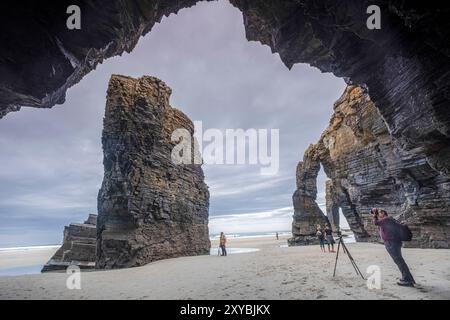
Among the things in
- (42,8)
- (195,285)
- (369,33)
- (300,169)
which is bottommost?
(195,285)

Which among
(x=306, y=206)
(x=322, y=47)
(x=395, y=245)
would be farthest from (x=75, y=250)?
(x=306, y=206)

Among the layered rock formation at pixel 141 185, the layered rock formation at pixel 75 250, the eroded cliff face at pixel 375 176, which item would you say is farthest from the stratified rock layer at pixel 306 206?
the layered rock formation at pixel 75 250

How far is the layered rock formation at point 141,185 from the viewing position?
599 inches

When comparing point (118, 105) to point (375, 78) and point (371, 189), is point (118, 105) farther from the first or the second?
point (371, 189)

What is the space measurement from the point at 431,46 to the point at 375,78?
2.13m

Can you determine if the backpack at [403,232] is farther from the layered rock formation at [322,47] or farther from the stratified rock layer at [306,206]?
the stratified rock layer at [306,206]

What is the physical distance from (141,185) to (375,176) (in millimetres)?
19580

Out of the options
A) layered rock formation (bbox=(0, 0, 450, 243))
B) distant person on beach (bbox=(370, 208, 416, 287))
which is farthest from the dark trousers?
layered rock formation (bbox=(0, 0, 450, 243))

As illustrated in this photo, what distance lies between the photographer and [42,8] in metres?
6.11

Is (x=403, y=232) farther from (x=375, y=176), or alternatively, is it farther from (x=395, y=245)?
(x=375, y=176)

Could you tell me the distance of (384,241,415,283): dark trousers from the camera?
614 cm

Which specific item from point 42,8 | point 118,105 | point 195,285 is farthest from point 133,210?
point 42,8

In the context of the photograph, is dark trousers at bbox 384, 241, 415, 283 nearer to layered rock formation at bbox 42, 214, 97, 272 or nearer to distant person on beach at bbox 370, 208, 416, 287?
distant person on beach at bbox 370, 208, 416, 287

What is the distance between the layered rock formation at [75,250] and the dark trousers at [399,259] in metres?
19.7
